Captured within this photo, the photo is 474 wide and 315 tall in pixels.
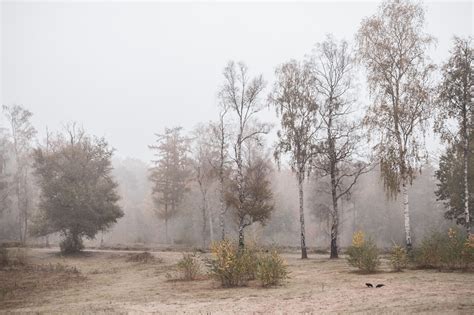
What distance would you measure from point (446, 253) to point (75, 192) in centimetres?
2778

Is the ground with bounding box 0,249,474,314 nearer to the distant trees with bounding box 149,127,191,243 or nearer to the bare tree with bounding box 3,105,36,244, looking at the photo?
the distant trees with bounding box 149,127,191,243

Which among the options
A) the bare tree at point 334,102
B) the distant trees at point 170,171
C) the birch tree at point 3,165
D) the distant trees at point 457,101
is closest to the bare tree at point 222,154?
the distant trees at point 170,171

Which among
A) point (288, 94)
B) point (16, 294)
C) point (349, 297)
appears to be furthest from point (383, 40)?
point (16, 294)

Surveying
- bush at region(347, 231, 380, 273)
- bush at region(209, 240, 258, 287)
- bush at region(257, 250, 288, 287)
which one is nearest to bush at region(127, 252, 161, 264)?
bush at region(209, 240, 258, 287)

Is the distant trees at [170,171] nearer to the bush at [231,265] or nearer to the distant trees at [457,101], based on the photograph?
the bush at [231,265]

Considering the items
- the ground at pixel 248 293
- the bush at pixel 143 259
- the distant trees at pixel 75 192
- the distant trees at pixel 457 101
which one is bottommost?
the bush at pixel 143 259

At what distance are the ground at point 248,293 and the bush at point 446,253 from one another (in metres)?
1.05

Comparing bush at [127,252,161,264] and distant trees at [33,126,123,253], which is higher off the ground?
distant trees at [33,126,123,253]

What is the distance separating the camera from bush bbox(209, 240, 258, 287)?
1574cm

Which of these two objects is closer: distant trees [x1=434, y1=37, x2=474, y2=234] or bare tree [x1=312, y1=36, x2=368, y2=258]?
distant trees [x1=434, y1=37, x2=474, y2=234]

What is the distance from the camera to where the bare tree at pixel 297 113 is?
1104 inches

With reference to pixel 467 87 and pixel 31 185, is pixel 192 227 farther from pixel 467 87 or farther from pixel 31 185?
pixel 467 87

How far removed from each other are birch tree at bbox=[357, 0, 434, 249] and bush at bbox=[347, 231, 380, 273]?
13.9 ft

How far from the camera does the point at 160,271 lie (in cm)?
2250
